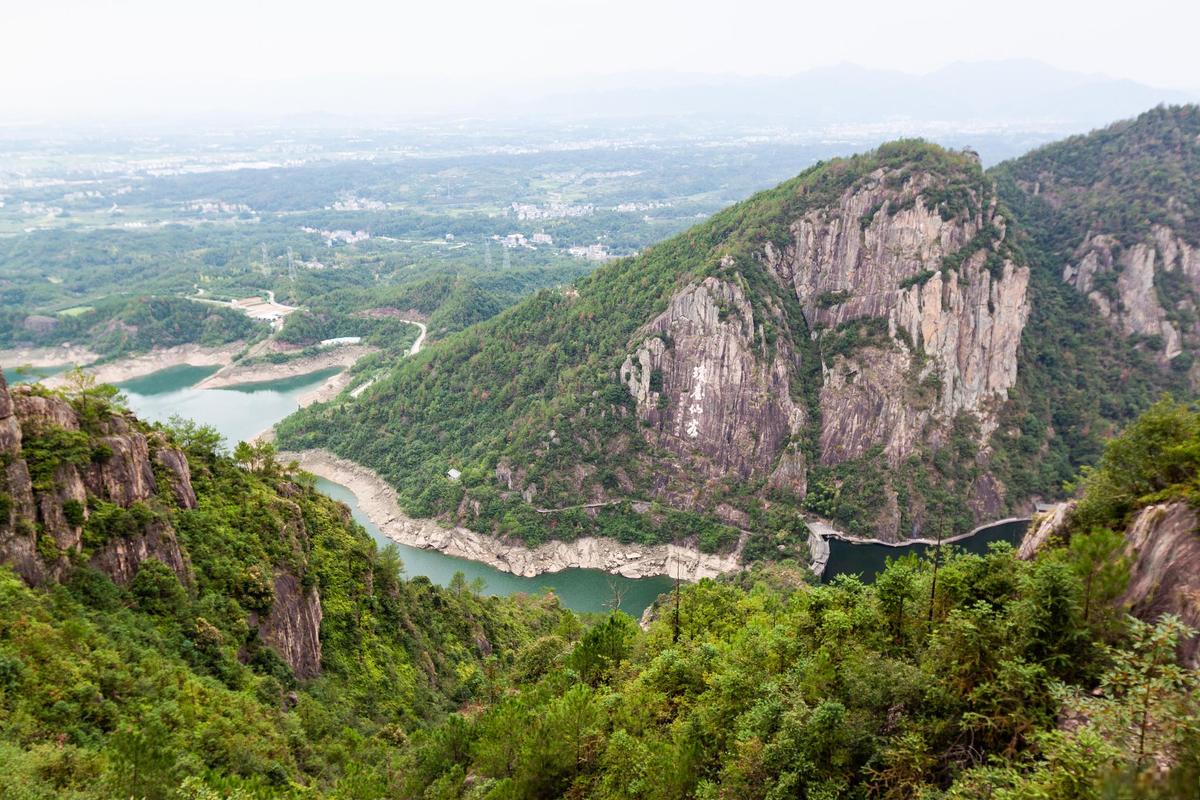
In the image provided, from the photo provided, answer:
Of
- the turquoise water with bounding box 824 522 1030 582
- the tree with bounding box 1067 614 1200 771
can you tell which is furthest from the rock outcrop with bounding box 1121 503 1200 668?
the turquoise water with bounding box 824 522 1030 582

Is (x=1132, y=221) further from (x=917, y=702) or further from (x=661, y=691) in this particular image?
(x=917, y=702)

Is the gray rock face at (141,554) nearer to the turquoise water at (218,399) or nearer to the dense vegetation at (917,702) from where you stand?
the dense vegetation at (917,702)

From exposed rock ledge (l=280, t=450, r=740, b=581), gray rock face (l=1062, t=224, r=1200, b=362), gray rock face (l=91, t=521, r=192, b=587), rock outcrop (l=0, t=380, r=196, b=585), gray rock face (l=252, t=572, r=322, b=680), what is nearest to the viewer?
rock outcrop (l=0, t=380, r=196, b=585)

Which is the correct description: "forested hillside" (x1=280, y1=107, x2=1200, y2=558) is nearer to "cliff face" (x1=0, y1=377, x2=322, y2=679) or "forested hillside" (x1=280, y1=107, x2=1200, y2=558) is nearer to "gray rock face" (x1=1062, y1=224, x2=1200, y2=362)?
"gray rock face" (x1=1062, y1=224, x2=1200, y2=362)

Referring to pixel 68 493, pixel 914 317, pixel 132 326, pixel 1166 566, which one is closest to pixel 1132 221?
pixel 914 317

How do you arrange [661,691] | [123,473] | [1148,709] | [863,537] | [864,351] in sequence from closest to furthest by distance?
[1148,709], [661,691], [123,473], [863,537], [864,351]

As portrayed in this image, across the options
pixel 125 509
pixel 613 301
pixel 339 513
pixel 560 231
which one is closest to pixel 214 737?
pixel 125 509
